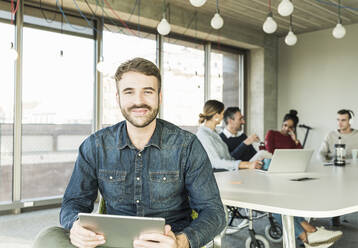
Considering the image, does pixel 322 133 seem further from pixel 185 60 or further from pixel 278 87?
pixel 185 60

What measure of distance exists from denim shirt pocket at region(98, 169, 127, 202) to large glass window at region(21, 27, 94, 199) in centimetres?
319

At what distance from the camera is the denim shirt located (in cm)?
138

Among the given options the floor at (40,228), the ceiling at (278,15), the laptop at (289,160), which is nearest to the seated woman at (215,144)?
the laptop at (289,160)

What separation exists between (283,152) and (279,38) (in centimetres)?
512

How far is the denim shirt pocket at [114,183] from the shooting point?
1.39 m

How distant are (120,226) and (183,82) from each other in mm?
4815

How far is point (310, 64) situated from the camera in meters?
6.62

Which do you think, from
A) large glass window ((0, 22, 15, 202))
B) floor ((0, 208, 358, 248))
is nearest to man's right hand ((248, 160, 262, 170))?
floor ((0, 208, 358, 248))

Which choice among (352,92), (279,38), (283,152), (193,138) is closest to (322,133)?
(352,92)

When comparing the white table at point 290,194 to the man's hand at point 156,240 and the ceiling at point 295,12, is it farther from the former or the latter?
the ceiling at point 295,12

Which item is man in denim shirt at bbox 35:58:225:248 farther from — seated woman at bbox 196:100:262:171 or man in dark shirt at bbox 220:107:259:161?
man in dark shirt at bbox 220:107:259:161

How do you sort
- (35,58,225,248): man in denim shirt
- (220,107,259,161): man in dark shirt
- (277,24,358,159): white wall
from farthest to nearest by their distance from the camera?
(277,24,358,159): white wall
(220,107,259,161): man in dark shirt
(35,58,225,248): man in denim shirt

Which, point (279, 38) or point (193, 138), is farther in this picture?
point (279, 38)

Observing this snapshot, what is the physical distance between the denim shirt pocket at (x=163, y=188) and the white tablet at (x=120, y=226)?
280 mm
